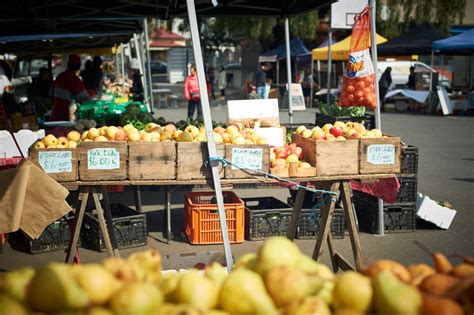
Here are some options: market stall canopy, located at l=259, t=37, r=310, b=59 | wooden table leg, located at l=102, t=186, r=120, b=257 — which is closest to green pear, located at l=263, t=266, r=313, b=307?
wooden table leg, located at l=102, t=186, r=120, b=257

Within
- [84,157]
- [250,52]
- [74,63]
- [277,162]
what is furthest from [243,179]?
[250,52]

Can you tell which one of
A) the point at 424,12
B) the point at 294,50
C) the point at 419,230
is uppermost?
the point at 424,12

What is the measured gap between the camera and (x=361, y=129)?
5820 millimetres

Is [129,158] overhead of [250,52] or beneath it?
beneath

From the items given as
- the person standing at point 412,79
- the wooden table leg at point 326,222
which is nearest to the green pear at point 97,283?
the wooden table leg at point 326,222

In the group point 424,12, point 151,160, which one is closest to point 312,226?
point 151,160

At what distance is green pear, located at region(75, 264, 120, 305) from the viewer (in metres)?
2.12

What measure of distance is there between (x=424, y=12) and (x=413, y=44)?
7220 millimetres

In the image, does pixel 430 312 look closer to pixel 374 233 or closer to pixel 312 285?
pixel 312 285

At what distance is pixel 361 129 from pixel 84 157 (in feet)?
8.31

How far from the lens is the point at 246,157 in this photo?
5.01m

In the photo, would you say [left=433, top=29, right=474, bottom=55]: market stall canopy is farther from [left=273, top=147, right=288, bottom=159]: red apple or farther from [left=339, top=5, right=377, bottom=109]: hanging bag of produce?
[left=273, top=147, right=288, bottom=159]: red apple

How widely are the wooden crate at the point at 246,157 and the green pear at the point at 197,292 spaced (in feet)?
8.90

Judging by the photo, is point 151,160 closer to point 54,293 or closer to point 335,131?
point 335,131
